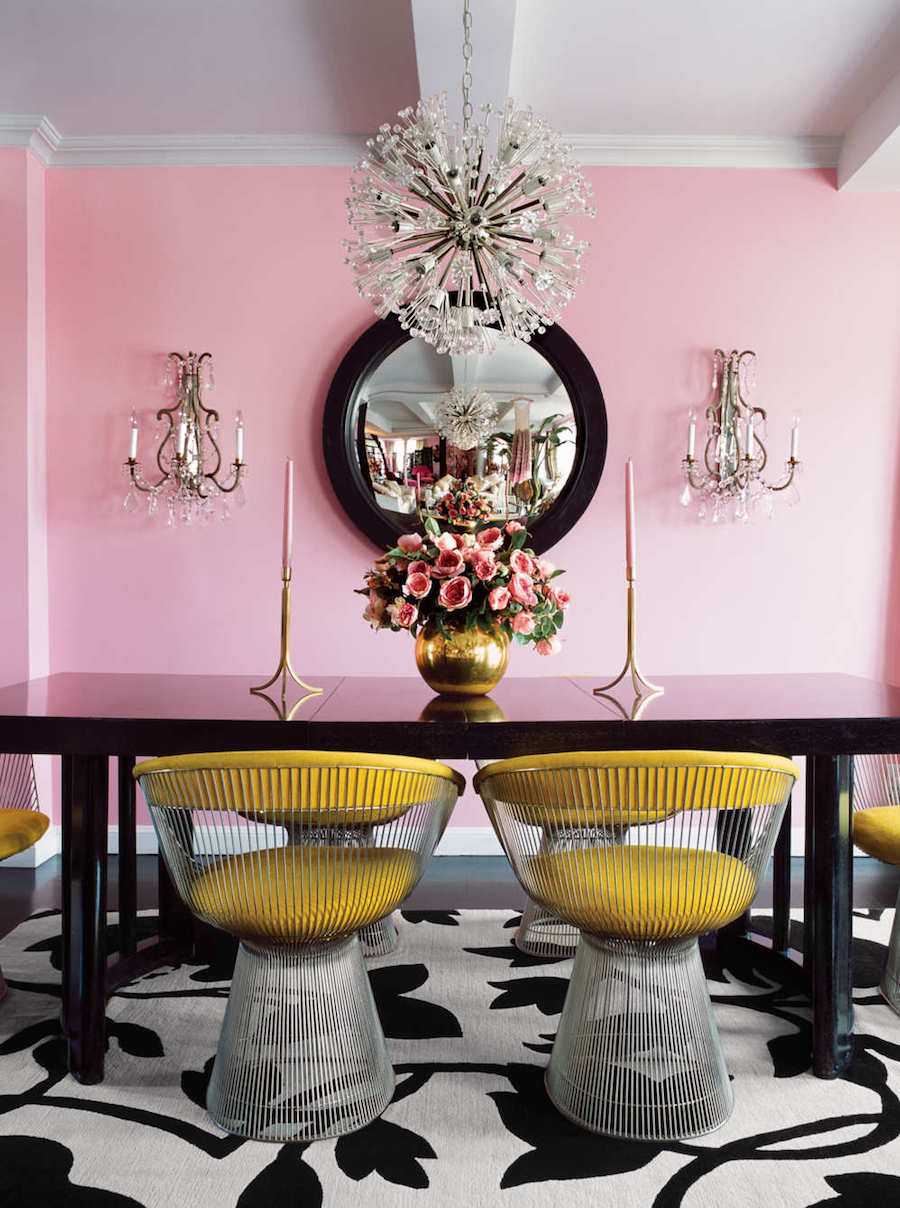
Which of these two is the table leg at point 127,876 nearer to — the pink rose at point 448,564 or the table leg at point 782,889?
the pink rose at point 448,564

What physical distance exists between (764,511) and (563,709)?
75.5 inches

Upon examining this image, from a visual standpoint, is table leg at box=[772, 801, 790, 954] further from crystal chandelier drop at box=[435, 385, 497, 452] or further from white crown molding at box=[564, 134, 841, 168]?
white crown molding at box=[564, 134, 841, 168]

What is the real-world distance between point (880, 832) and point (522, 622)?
984 millimetres

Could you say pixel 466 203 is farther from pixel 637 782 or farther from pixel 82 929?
pixel 82 929

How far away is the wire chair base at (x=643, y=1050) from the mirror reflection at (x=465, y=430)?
203cm

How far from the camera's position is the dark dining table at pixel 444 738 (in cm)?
184

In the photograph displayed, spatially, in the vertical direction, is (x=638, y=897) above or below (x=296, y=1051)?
above

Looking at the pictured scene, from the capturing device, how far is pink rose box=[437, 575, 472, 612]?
6.91ft

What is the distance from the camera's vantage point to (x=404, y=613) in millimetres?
2119

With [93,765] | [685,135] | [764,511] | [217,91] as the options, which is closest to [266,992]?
[93,765]

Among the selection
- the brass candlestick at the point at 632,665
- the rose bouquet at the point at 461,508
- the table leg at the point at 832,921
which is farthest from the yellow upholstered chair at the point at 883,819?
the rose bouquet at the point at 461,508

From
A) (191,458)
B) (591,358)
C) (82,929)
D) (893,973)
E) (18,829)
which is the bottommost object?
(893,973)

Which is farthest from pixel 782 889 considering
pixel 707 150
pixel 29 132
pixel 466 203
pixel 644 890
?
pixel 29 132

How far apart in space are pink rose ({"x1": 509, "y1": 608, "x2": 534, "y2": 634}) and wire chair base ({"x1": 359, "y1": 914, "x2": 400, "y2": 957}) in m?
0.97
